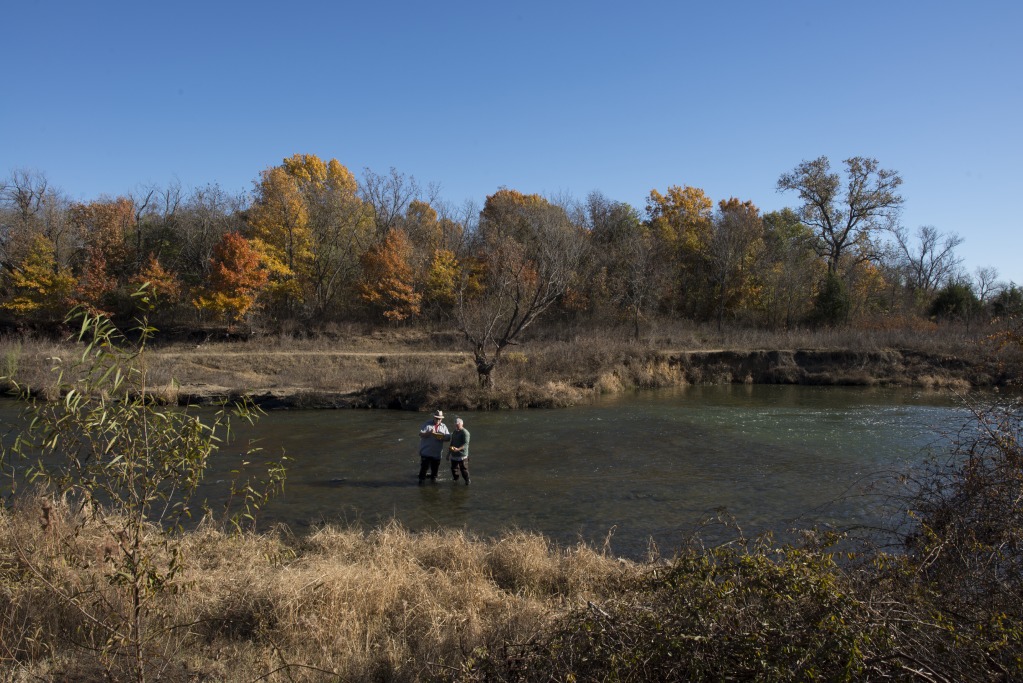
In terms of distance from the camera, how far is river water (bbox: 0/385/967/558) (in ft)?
46.3

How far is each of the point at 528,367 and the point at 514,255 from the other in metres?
13.5

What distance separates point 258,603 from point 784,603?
17.5ft

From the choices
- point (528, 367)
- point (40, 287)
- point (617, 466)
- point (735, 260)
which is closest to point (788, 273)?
point (735, 260)

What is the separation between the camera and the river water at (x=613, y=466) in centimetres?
1412

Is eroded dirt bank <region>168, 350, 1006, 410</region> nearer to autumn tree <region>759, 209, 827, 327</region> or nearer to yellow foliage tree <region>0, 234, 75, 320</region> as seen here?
autumn tree <region>759, 209, 827, 327</region>

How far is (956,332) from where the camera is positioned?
1706 inches

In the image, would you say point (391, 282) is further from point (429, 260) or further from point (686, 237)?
point (686, 237)

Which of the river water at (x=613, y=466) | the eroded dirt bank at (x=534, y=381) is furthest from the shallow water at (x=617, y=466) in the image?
the eroded dirt bank at (x=534, y=381)

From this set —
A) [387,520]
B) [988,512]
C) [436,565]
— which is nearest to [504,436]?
[387,520]

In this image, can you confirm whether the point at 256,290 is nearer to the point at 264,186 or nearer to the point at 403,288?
the point at 403,288

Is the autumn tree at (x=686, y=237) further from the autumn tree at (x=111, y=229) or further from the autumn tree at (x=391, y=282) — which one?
the autumn tree at (x=111, y=229)

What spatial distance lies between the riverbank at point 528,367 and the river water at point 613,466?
188cm

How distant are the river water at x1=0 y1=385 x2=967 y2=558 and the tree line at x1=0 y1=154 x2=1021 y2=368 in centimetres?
2204

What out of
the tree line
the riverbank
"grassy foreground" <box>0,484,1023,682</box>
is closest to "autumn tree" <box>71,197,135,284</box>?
the tree line
